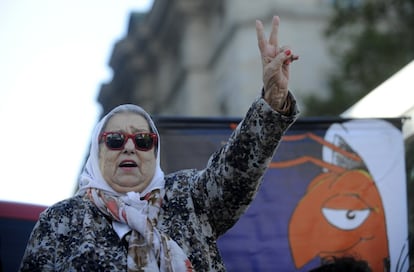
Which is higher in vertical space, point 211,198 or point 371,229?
point 371,229

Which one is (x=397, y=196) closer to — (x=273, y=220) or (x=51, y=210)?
(x=273, y=220)

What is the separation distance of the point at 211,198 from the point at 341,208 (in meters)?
1.97

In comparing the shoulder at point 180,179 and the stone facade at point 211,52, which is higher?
the stone facade at point 211,52

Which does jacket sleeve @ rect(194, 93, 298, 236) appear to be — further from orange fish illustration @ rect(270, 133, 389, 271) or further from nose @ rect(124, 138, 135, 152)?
orange fish illustration @ rect(270, 133, 389, 271)

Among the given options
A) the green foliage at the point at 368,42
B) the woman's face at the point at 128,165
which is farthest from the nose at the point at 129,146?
the green foliage at the point at 368,42

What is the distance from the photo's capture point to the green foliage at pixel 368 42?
15.6 m

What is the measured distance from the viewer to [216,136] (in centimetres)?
547

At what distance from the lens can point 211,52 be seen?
2838 cm

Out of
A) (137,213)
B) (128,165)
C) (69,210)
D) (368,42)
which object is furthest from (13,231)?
(368,42)

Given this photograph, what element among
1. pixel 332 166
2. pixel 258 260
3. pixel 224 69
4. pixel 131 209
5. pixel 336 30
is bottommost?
pixel 131 209

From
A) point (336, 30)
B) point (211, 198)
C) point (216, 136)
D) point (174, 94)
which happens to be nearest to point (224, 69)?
point (174, 94)

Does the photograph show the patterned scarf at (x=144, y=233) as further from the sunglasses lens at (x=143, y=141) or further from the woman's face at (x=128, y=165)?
the sunglasses lens at (x=143, y=141)

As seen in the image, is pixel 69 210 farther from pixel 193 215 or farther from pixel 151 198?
pixel 193 215

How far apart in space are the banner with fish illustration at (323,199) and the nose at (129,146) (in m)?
1.87
